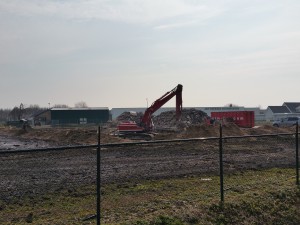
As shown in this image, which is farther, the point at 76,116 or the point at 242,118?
the point at 76,116

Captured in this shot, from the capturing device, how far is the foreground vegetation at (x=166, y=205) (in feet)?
25.2

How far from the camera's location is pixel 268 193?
978 cm

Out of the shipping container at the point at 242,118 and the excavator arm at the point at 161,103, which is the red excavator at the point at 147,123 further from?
the shipping container at the point at 242,118

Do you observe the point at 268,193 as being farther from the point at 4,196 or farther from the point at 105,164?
the point at 105,164

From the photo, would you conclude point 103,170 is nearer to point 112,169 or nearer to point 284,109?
point 112,169

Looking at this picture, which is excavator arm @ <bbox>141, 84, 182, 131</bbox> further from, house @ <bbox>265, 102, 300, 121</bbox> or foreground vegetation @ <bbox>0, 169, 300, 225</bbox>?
house @ <bbox>265, 102, 300, 121</bbox>

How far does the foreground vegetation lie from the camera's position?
7.69m

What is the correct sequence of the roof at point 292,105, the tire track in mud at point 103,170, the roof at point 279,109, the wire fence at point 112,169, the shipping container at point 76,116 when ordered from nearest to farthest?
the wire fence at point 112,169 → the tire track in mud at point 103,170 → the shipping container at point 76,116 → the roof at point 279,109 → the roof at point 292,105

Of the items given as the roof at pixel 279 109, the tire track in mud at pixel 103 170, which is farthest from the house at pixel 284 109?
the tire track in mud at pixel 103 170

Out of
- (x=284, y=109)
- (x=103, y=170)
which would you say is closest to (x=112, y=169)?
(x=103, y=170)

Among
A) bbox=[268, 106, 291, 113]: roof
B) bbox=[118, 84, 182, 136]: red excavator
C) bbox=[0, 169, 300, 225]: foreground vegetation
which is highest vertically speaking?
bbox=[268, 106, 291, 113]: roof

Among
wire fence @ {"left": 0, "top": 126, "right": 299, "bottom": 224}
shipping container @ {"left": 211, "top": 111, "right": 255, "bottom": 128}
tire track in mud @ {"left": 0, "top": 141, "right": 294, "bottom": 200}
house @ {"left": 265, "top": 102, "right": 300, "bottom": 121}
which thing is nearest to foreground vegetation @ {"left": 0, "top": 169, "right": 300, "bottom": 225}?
wire fence @ {"left": 0, "top": 126, "right": 299, "bottom": 224}

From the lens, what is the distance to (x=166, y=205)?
8570mm

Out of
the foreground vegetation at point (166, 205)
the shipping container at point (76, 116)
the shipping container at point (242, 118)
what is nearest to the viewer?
the foreground vegetation at point (166, 205)
